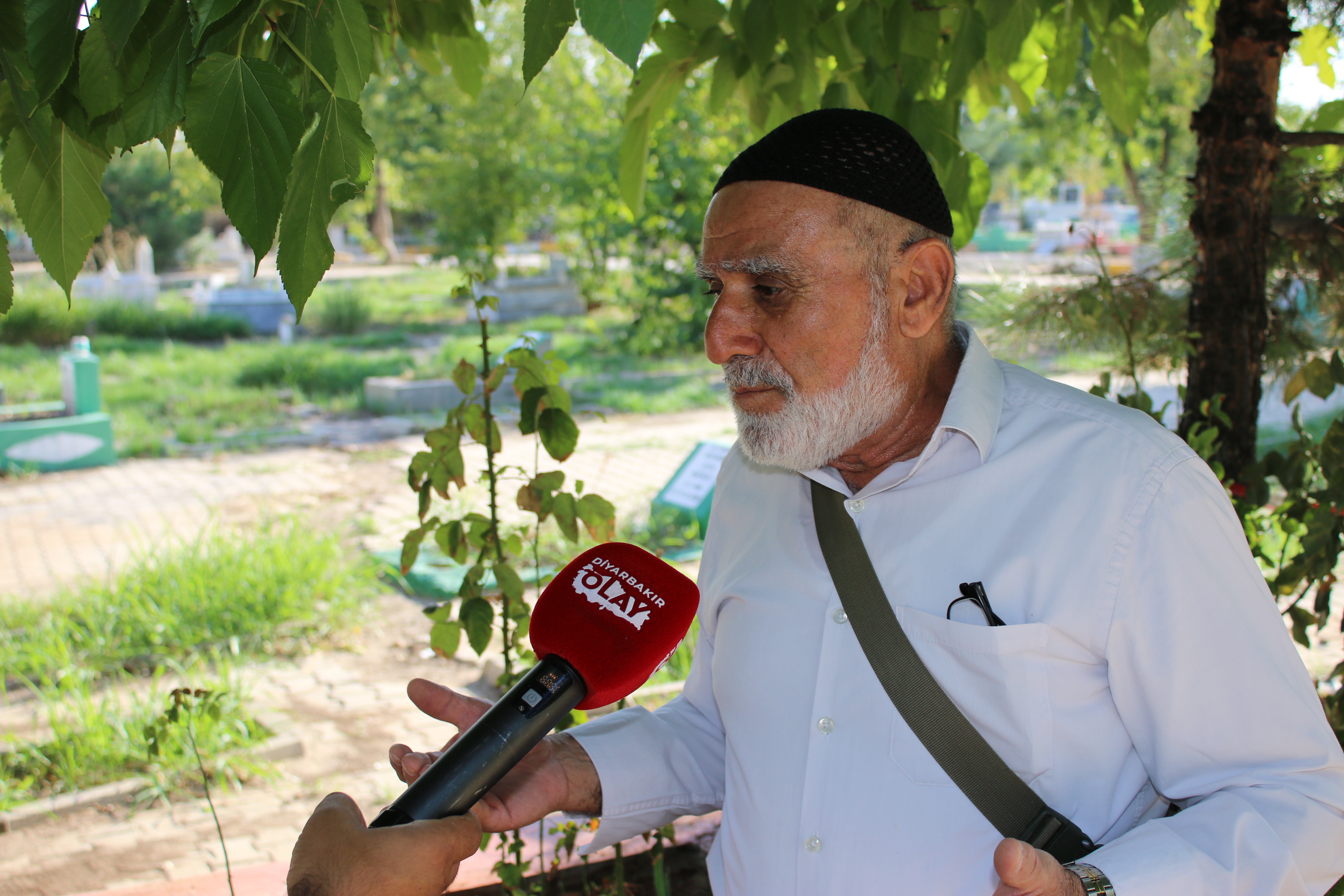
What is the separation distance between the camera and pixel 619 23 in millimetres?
1014

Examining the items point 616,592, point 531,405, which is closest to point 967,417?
point 616,592

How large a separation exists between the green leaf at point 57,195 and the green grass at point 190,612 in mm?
3842

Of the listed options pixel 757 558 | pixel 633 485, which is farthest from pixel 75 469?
pixel 757 558

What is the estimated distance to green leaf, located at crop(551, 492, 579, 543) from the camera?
7.48 ft

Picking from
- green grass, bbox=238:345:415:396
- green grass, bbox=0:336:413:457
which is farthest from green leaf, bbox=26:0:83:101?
green grass, bbox=238:345:415:396

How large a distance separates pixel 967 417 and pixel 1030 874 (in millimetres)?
638

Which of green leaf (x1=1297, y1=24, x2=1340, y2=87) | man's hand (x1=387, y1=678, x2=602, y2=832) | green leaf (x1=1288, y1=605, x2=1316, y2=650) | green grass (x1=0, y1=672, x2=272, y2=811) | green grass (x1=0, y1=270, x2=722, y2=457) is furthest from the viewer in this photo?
green grass (x1=0, y1=270, x2=722, y2=457)

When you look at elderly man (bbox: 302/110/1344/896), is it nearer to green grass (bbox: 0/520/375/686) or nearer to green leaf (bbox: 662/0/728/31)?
green leaf (bbox: 662/0/728/31)

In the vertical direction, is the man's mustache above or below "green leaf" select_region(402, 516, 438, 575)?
above

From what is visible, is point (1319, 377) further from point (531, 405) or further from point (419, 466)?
point (419, 466)

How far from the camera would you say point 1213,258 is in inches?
110

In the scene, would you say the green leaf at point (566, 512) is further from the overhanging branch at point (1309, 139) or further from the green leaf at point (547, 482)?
the overhanging branch at point (1309, 139)

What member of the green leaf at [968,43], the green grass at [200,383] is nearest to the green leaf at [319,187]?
the green leaf at [968,43]

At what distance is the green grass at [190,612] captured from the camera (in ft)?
16.0
